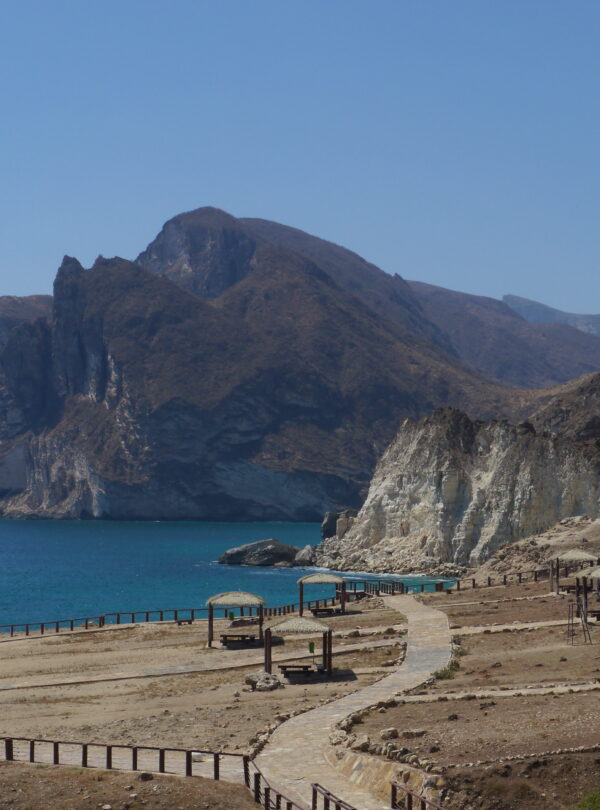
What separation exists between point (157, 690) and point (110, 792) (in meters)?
16.3

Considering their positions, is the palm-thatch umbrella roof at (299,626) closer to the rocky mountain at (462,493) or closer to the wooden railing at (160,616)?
the wooden railing at (160,616)

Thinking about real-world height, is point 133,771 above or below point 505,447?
below

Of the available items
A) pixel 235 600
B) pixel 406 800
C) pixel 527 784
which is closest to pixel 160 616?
pixel 235 600

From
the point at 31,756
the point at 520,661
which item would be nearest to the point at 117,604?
the point at 520,661

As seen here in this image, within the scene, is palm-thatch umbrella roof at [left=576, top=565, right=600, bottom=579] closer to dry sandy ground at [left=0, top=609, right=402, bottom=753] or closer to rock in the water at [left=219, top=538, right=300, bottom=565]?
dry sandy ground at [left=0, top=609, right=402, bottom=753]

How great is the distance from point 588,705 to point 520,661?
9948mm

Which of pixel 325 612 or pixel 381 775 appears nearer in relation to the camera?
pixel 381 775

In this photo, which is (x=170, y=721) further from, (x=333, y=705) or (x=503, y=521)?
(x=503, y=521)

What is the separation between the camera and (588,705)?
28891 millimetres

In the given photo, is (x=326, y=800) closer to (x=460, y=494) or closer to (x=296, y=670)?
(x=296, y=670)

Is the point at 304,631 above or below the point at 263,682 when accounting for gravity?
above

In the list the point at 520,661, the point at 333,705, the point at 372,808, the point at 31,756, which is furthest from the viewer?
the point at 520,661

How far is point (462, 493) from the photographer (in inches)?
4429

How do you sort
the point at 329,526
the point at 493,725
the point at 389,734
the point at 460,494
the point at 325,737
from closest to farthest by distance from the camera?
1. the point at 389,734
2. the point at 493,725
3. the point at 325,737
4. the point at 460,494
5. the point at 329,526
